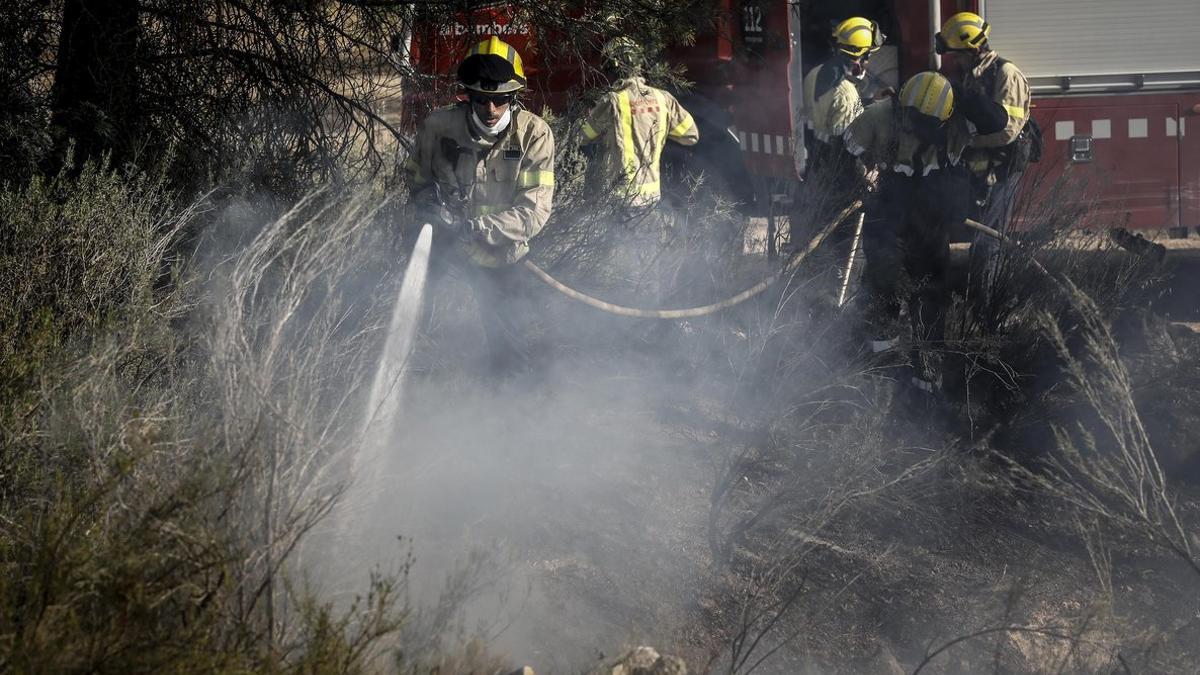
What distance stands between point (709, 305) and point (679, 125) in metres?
1.68

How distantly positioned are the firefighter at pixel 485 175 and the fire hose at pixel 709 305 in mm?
199

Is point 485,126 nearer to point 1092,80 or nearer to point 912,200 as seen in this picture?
point 912,200

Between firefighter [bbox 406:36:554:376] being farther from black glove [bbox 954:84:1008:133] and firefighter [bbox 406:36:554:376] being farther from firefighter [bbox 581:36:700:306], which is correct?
black glove [bbox 954:84:1008:133]

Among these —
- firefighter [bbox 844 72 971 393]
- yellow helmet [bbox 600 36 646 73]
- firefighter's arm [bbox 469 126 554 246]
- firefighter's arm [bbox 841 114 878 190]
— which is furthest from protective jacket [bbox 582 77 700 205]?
firefighter's arm [bbox 469 126 554 246]

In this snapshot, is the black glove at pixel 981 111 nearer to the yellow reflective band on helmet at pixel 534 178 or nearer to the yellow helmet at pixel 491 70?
the yellow reflective band on helmet at pixel 534 178

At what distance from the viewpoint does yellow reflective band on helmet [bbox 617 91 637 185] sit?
7145mm

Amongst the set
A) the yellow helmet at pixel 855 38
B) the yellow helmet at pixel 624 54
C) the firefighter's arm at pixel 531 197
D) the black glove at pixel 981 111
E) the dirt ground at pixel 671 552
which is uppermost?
the yellow helmet at pixel 855 38

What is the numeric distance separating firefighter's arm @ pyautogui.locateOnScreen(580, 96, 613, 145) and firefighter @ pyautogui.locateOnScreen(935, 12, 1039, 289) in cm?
197

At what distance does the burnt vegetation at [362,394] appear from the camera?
9.23 feet

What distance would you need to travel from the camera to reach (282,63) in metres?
5.55

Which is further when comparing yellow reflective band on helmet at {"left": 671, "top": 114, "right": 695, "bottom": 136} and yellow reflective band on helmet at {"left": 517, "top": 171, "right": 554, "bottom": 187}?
yellow reflective band on helmet at {"left": 671, "top": 114, "right": 695, "bottom": 136}

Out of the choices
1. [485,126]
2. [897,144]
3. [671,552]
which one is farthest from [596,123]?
[671,552]

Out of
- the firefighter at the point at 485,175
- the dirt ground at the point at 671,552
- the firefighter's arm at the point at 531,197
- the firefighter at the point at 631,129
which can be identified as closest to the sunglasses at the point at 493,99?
the firefighter at the point at 485,175

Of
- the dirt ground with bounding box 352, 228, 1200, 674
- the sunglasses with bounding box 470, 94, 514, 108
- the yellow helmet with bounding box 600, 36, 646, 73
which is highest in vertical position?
the yellow helmet with bounding box 600, 36, 646, 73
